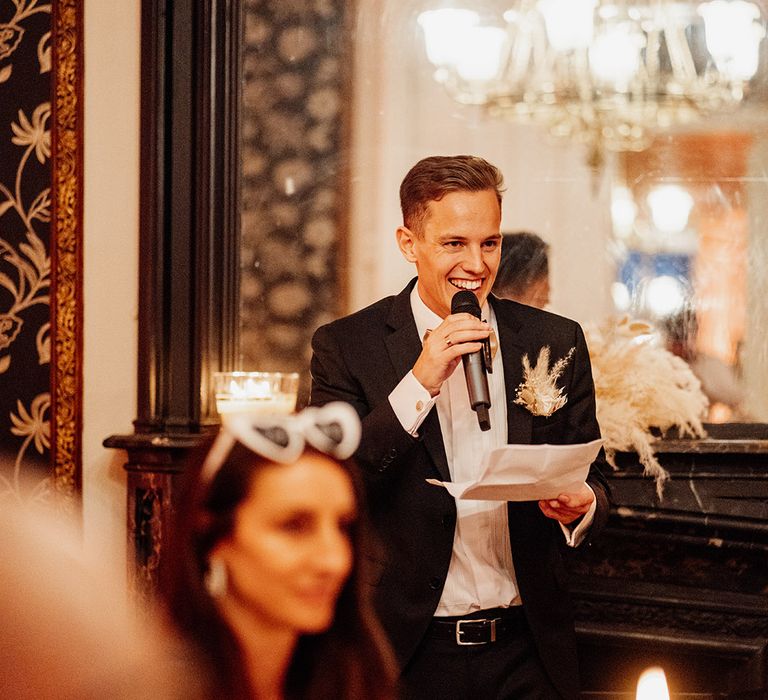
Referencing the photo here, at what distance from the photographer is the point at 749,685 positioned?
3.03 metres

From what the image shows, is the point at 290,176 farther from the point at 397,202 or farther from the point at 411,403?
the point at 411,403

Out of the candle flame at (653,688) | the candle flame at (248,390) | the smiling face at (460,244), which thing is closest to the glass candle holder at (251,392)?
the candle flame at (248,390)

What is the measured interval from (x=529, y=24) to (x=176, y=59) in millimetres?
1018

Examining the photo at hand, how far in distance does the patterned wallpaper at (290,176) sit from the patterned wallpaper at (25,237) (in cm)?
57

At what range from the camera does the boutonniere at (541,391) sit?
7.10 feet

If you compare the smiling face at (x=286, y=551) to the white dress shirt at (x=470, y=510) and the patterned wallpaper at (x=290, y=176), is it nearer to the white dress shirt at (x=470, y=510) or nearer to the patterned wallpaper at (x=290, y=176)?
the white dress shirt at (x=470, y=510)

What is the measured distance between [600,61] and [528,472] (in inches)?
71.3

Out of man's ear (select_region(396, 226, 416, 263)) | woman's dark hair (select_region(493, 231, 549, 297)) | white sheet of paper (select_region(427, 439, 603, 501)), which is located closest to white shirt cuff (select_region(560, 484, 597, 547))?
white sheet of paper (select_region(427, 439, 603, 501))

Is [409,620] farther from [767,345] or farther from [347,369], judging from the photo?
[767,345]

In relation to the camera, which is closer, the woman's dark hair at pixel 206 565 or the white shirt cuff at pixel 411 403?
the woman's dark hair at pixel 206 565

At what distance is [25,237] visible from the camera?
10.7ft

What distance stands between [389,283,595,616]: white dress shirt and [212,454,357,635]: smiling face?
107 cm

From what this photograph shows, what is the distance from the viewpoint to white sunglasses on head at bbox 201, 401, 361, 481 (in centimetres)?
99

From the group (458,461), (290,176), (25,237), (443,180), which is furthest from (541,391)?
(25,237)
